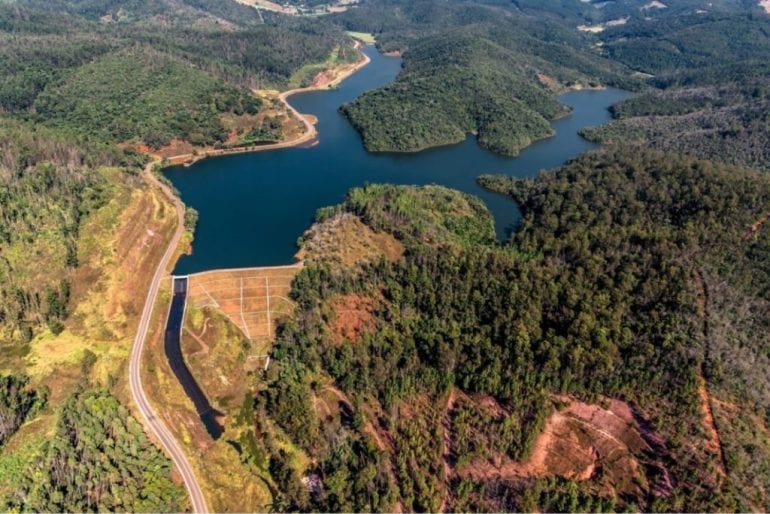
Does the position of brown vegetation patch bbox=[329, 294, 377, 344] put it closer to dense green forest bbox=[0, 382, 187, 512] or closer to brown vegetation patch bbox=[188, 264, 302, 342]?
brown vegetation patch bbox=[188, 264, 302, 342]

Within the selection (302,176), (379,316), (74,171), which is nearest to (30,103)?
(74,171)

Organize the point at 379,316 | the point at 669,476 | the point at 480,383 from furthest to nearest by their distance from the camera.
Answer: the point at 379,316, the point at 480,383, the point at 669,476

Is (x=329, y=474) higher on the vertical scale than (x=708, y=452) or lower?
lower

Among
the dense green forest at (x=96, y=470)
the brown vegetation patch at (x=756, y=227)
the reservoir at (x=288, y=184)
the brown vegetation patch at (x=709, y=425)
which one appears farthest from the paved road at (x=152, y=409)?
the brown vegetation patch at (x=756, y=227)

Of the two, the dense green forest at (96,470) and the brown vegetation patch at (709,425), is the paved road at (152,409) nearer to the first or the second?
the dense green forest at (96,470)

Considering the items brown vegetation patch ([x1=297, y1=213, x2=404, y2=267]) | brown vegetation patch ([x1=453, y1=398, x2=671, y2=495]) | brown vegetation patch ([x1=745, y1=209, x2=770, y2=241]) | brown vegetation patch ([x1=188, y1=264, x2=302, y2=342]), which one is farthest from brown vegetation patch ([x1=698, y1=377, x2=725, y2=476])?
brown vegetation patch ([x1=188, y1=264, x2=302, y2=342])

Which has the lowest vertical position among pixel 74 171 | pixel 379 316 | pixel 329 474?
pixel 329 474

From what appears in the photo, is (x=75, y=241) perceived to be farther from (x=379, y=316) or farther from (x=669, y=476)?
(x=669, y=476)
